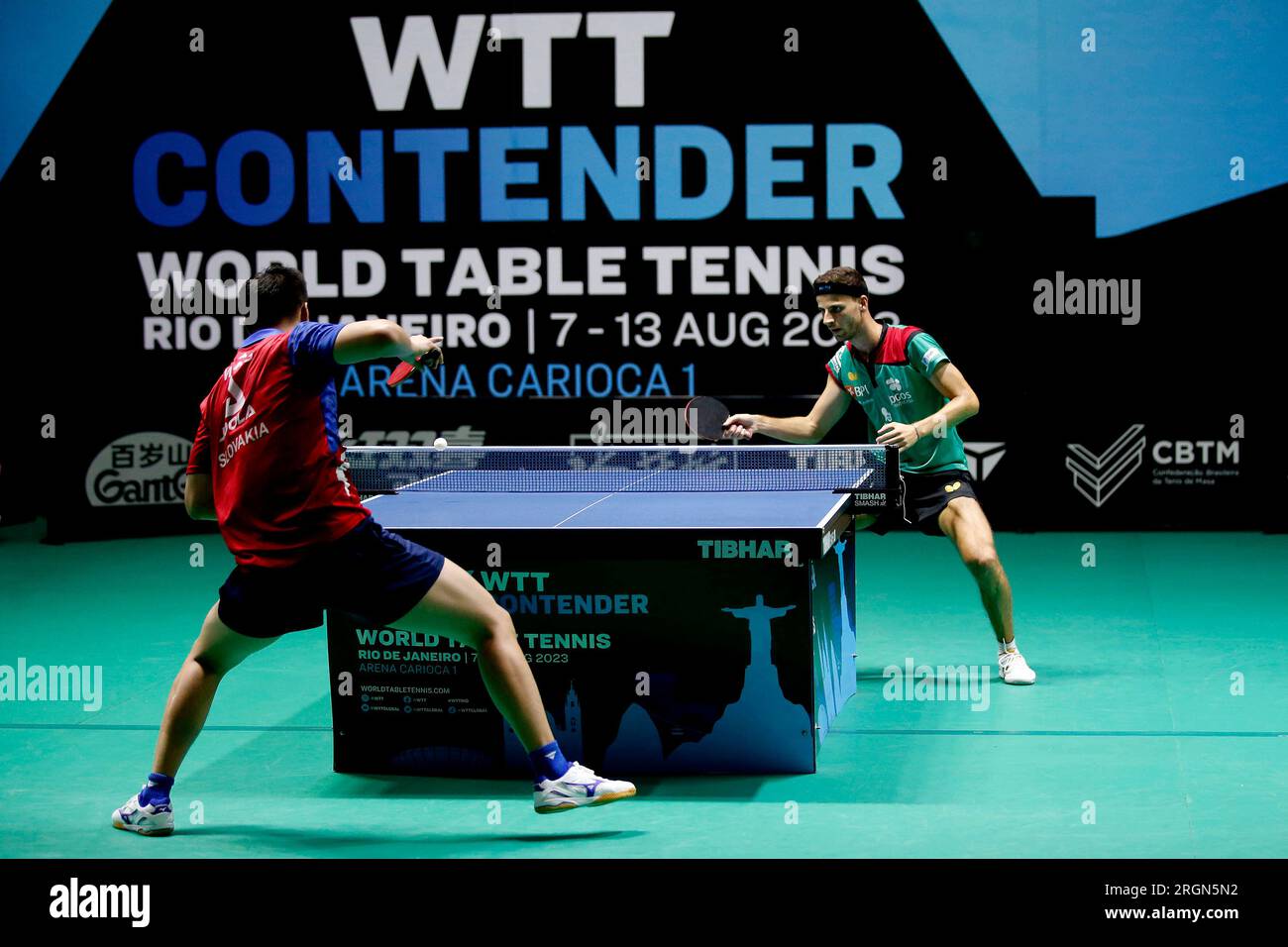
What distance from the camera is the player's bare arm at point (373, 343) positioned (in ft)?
13.7

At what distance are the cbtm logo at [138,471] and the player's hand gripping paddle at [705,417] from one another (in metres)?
5.19

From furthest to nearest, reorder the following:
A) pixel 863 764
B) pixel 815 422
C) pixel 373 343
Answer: pixel 815 422, pixel 863 764, pixel 373 343

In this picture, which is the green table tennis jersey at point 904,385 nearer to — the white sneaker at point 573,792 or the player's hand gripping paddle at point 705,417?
the player's hand gripping paddle at point 705,417

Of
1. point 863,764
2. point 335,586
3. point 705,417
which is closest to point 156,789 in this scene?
point 335,586

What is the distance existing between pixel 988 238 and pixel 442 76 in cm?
357

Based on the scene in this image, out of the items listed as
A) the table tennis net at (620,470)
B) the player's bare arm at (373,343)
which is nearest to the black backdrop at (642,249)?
the table tennis net at (620,470)

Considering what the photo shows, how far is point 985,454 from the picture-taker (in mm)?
10781

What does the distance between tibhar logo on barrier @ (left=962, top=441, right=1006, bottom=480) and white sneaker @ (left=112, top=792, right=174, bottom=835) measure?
706 centimetres

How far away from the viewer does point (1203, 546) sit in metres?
10.1

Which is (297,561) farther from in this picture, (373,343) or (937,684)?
(937,684)

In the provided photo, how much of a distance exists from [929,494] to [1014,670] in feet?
2.47

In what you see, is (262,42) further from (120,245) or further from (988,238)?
(988,238)
